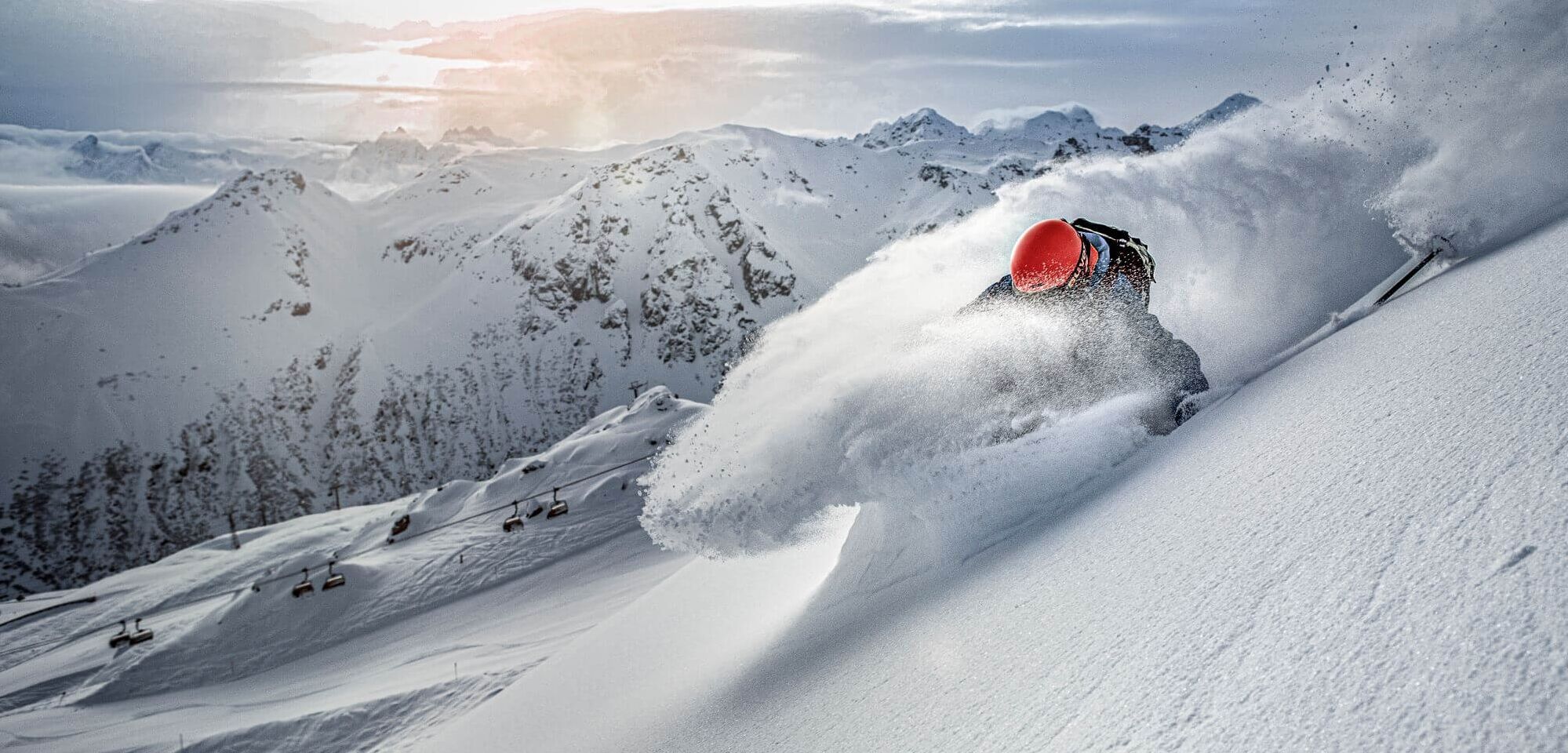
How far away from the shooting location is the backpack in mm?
9234

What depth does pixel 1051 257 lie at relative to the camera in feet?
28.0

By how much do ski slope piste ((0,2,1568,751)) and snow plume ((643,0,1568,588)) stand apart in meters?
0.04

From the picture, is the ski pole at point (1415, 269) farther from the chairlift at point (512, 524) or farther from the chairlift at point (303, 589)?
the chairlift at point (303, 589)

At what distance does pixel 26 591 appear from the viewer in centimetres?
12825

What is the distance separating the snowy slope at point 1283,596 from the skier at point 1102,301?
1986 millimetres

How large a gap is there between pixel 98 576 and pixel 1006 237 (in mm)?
172747

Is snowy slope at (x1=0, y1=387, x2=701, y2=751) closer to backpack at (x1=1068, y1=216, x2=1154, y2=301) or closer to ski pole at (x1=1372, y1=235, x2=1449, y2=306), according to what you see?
Answer: backpack at (x1=1068, y1=216, x2=1154, y2=301)

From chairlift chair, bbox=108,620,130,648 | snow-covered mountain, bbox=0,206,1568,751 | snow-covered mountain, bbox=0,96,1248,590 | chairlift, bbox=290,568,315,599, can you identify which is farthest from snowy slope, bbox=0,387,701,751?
snow-covered mountain, bbox=0,96,1248,590

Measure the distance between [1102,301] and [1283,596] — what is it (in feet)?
22.4

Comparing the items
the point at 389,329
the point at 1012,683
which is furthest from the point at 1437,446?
the point at 389,329

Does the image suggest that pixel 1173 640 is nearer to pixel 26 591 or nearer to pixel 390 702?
pixel 390 702

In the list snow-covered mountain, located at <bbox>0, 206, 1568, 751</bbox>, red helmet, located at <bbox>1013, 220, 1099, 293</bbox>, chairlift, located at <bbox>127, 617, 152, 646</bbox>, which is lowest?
snow-covered mountain, located at <bbox>0, 206, 1568, 751</bbox>

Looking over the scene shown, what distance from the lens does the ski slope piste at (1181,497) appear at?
202cm

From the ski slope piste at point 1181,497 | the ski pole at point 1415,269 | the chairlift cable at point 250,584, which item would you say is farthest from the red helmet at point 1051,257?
the chairlift cable at point 250,584
